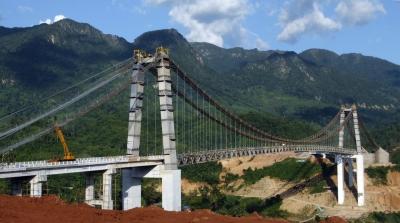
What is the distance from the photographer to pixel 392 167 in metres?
119

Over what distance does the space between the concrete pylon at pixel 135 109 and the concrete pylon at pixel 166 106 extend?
1.87 meters

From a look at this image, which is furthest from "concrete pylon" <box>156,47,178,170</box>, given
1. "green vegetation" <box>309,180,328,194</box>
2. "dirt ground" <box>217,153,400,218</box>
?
"green vegetation" <box>309,180,328,194</box>

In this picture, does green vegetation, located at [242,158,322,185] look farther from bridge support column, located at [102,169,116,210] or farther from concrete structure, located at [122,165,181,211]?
bridge support column, located at [102,169,116,210]

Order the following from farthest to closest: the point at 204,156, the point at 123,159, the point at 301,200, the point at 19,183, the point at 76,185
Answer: the point at 301,200 → the point at 76,185 → the point at 204,156 → the point at 123,159 → the point at 19,183

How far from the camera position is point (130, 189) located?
55125 millimetres

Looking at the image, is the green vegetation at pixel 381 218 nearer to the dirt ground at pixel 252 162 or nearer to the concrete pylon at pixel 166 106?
the dirt ground at pixel 252 162

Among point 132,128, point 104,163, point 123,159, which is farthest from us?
point 132,128

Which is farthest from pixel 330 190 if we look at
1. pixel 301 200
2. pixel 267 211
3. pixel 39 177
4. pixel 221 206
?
pixel 39 177

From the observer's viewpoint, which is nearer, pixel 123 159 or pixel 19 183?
pixel 19 183

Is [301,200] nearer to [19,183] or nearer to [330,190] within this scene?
[330,190]

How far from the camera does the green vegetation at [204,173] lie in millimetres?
131500

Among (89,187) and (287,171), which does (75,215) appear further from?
(287,171)

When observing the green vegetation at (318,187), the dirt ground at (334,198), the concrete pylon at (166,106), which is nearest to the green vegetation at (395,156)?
the dirt ground at (334,198)

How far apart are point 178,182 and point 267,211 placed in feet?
169
